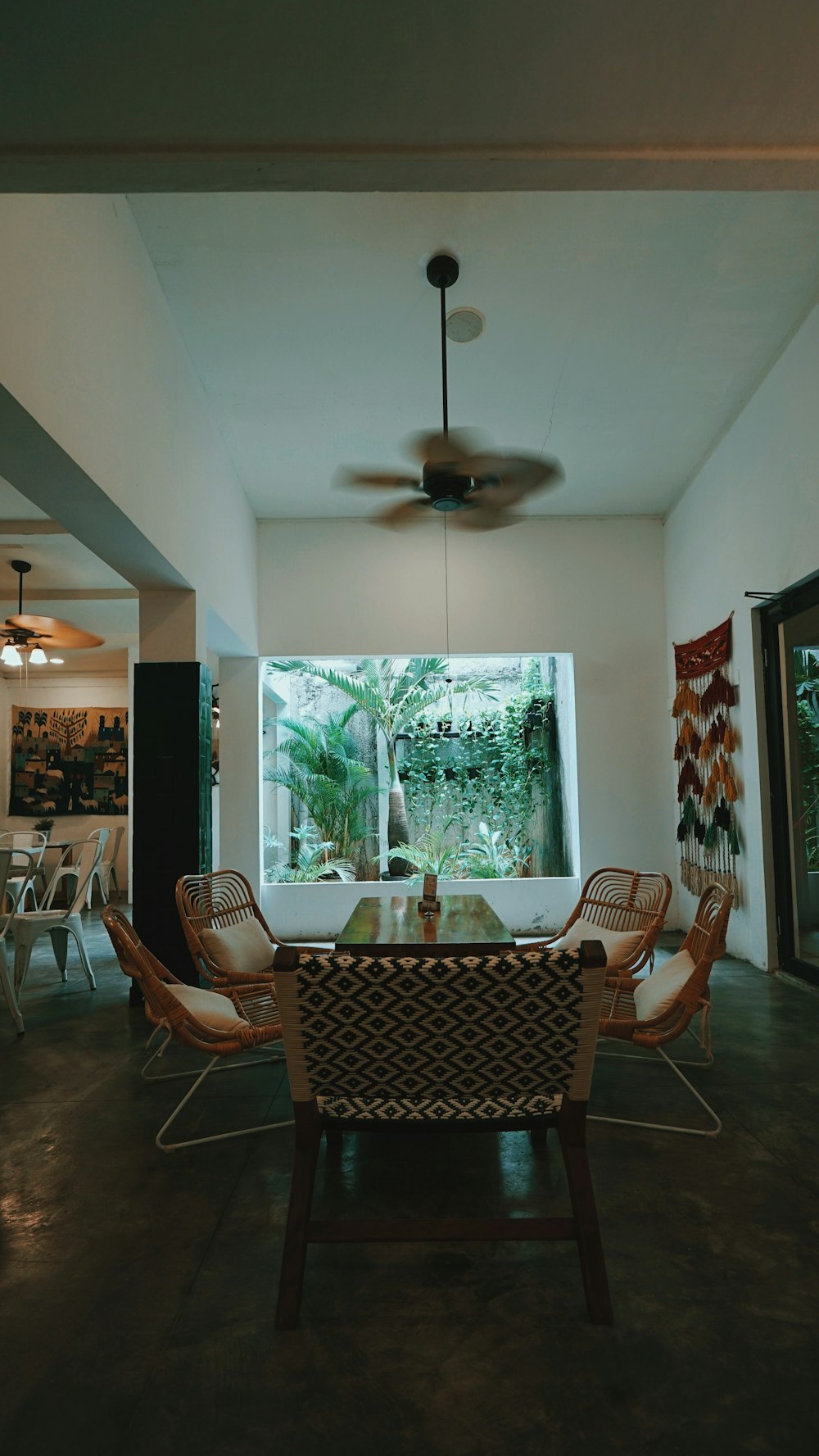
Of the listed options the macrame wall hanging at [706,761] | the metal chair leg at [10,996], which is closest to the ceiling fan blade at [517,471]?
the macrame wall hanging at [706,761]

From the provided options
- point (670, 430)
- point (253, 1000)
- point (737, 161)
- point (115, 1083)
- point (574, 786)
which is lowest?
point (115, 1083)

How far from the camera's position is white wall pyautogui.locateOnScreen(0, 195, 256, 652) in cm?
276

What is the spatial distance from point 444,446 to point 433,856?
4811 mm

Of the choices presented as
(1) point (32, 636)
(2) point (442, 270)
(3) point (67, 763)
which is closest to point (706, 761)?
(2) point (442, 270)

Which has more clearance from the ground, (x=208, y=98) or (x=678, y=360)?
(x=678, y=360)

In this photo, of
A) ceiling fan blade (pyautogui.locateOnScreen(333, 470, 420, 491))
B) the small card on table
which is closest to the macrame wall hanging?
the small card on table

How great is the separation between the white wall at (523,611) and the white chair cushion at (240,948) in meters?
3.56

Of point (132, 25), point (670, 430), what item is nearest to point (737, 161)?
point (132, 25)

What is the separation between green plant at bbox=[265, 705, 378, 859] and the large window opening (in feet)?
0.03

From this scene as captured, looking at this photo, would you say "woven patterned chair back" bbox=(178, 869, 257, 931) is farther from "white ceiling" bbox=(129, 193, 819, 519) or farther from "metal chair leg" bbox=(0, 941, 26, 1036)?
"white ceiling" bbox=(129, 193, 819, 519)

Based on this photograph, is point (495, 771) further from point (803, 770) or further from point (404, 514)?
point (404, 514)

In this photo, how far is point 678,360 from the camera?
4973 mm

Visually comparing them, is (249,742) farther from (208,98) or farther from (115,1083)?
(208,98)

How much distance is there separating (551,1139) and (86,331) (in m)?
3.51
